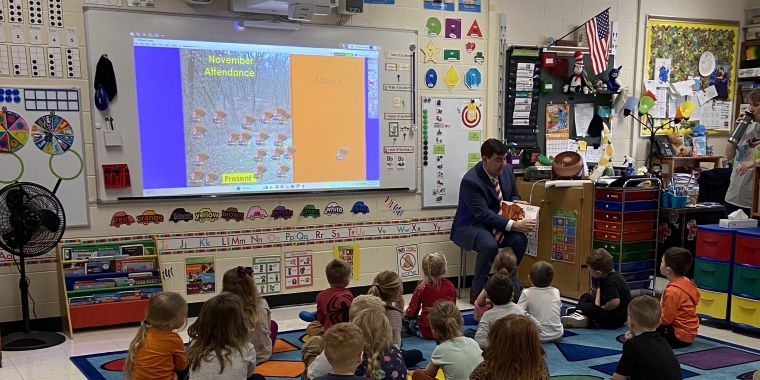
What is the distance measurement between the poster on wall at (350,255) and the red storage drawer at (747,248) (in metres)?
2.90

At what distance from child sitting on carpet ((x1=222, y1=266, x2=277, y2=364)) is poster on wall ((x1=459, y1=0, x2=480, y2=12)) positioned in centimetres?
341

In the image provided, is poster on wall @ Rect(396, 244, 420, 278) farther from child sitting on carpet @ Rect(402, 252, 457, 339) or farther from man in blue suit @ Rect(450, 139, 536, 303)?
child sitting on carpet @ Rect(402, 252, 457, 339)

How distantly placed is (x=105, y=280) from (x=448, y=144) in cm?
308

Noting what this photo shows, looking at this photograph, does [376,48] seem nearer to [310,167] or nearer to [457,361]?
[310,167]

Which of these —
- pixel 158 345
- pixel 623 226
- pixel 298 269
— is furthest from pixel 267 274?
pixel 623 226

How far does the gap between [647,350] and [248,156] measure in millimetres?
3427

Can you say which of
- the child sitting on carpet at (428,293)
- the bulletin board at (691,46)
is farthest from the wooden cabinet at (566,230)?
the bulletin board at (691,46)

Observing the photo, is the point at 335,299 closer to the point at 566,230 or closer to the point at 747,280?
the point at 566,230

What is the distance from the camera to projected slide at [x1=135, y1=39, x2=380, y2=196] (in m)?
5.19

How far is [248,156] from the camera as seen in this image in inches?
217

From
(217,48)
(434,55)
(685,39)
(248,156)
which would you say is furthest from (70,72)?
(685,39)

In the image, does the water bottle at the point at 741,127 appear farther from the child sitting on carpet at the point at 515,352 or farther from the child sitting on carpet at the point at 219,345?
the child sitting on carpet at the point at 219,345

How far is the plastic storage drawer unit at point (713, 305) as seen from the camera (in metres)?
4.96

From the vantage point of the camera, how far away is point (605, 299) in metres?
4.97
